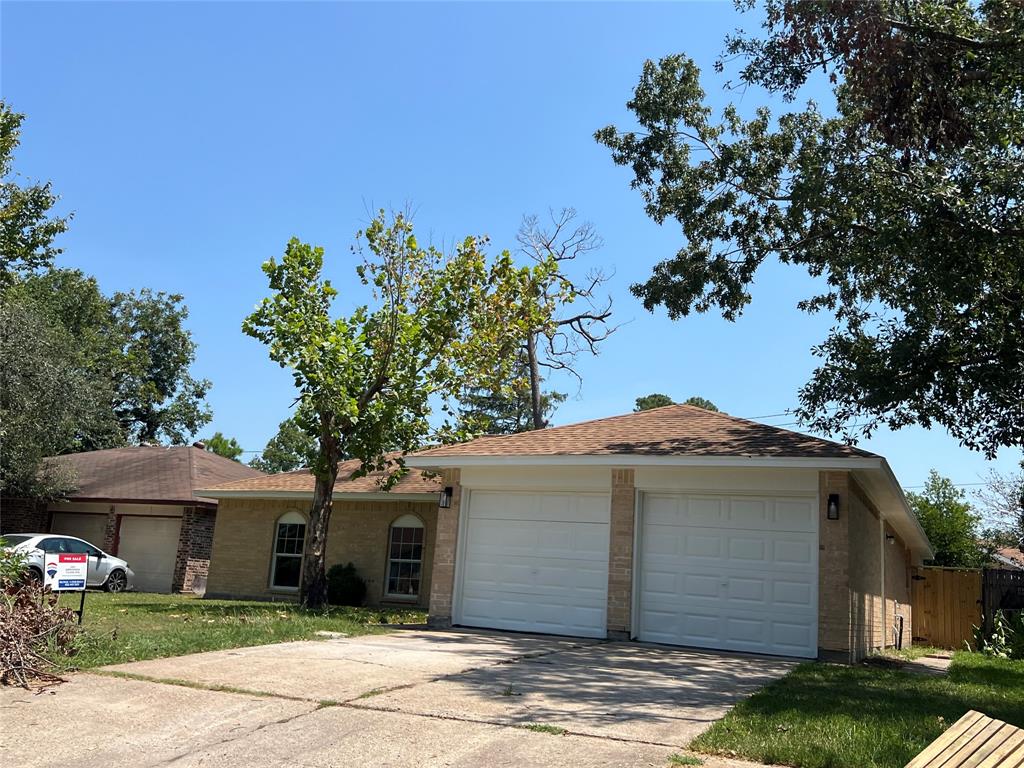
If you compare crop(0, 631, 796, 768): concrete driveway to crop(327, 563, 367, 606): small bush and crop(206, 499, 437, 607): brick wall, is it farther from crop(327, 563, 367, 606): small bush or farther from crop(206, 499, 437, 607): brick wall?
crop(206, 499, 437, 607): brick wall

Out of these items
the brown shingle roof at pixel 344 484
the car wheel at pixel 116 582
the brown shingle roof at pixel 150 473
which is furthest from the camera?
the brown shingle roof at pixel 150 473

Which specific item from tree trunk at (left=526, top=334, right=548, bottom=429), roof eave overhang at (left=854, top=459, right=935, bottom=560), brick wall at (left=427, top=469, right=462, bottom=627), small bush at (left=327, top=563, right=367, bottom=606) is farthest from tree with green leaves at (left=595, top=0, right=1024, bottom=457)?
tree trunk at (left=526, top=334, right=548, bottom=429)

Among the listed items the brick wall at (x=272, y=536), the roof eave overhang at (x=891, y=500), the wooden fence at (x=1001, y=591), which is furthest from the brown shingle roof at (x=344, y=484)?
the wooden fence at (x=1001, y=591)

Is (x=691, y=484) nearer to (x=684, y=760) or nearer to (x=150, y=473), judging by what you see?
(x=684, y=760)

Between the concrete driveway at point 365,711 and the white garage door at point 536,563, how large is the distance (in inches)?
148

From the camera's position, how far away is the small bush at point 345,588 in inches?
793

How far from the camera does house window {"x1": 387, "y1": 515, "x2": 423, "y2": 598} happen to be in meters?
20.3

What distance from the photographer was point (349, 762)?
209 inches

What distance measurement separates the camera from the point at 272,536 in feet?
73.6

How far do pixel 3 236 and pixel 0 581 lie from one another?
2228 cm

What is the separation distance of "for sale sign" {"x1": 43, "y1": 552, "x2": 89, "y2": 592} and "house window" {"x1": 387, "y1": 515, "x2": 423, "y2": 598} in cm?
1106

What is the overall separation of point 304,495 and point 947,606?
17938 mm

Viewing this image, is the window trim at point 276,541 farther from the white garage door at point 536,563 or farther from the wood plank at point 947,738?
the wood plank at point 947,738

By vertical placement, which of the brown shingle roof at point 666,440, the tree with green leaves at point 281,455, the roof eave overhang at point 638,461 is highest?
the tree with green leaves at point 281,455
